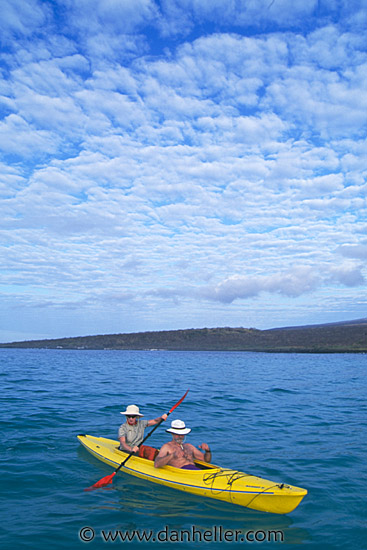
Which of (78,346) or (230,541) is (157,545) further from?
(78,346)

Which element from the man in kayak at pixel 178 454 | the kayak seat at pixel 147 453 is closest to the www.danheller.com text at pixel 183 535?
the man in kayak at pixel 178 454

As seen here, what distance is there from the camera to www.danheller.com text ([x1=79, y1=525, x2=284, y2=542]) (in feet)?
23.2

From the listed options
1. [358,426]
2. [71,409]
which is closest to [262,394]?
[358,426]

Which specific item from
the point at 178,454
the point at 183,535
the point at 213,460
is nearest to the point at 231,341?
the point at 213,460

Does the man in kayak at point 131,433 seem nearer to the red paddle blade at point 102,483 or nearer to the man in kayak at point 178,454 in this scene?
the red paddle blade at point 102,483

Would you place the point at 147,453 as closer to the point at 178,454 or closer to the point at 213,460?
the point at 178,454

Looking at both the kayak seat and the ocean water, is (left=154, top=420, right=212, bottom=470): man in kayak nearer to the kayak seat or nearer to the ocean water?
the ocean water

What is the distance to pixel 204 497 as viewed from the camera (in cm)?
866

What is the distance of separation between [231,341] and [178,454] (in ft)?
306

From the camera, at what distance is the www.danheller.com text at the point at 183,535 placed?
709cm

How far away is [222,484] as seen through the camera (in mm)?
8398

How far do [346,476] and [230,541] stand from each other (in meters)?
4.44

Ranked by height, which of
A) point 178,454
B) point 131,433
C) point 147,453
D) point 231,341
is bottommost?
point 231,341

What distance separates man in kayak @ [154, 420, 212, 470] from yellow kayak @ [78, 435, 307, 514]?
0.15m
